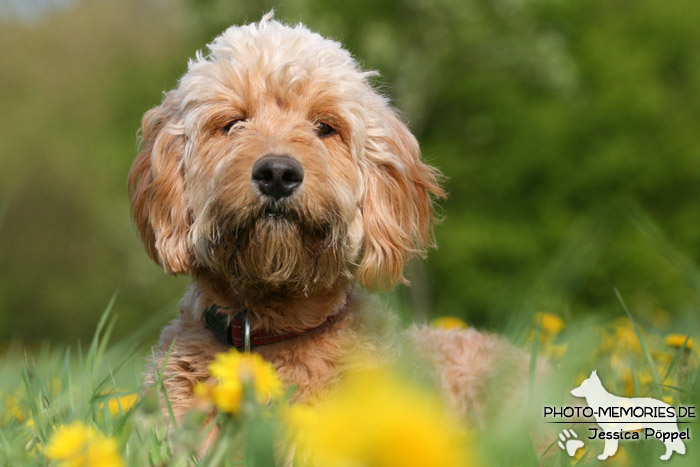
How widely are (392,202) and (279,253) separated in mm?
628

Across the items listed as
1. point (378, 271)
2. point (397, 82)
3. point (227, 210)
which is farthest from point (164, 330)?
point (397, 82)

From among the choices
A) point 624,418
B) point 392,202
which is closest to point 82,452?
point 624,418

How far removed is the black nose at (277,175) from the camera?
2650 mm

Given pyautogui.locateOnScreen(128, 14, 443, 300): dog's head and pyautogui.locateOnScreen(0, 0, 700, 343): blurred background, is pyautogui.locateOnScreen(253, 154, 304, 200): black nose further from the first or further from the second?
pyautogui.locateOnScreen(0, 0, 700, 343): blurred background

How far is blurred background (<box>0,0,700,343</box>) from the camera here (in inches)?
756

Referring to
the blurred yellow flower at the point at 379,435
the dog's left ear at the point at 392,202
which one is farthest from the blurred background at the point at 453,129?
the blurred yellow flower at the point at 379,435

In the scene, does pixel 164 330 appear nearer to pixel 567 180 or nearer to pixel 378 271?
pixel 378 271

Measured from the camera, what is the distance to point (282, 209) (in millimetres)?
2738

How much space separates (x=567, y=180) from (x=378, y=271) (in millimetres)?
19092

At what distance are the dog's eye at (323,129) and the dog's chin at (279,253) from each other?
43 cm

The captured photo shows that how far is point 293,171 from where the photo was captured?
2.67 metres

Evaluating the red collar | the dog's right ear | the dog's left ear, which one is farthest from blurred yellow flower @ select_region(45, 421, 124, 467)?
the dog's left ear

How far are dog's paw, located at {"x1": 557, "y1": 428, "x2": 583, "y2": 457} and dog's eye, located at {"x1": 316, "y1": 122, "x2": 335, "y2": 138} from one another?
157cm

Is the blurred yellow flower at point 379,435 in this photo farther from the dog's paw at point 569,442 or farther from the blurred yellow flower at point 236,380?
the dog's paw at point 569,442
